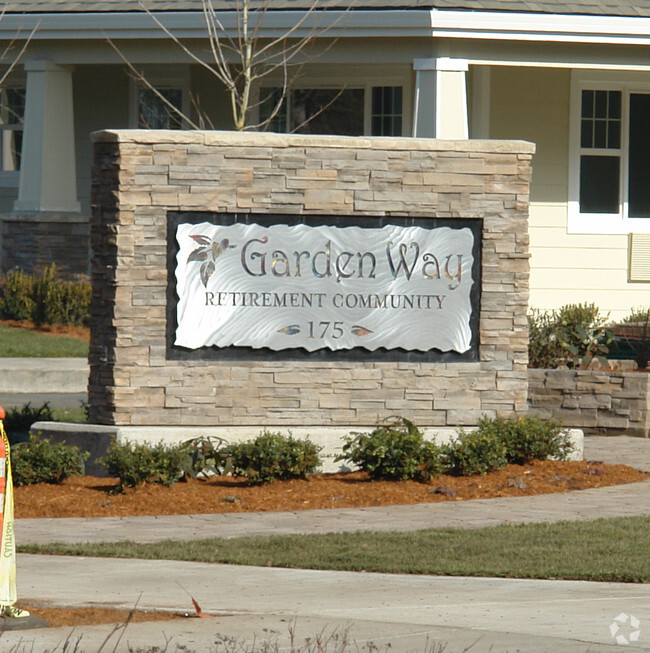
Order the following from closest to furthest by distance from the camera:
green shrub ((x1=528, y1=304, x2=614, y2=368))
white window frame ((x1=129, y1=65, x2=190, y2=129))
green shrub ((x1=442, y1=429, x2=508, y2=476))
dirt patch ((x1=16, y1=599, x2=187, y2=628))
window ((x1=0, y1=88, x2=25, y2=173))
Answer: dirt patch ((x1=16, y1=599, x2=187, y2=628)) → green shrub ((x1=442, y1=429, x2=508, y2=476)) → green shrub ((x1=528, y1=304, x2=614, y2=368)) → white window frame ((x1=129, y1=65, x2=190, y2=129)) → window ((x1=0, y1=88, x2=25, y2=173))

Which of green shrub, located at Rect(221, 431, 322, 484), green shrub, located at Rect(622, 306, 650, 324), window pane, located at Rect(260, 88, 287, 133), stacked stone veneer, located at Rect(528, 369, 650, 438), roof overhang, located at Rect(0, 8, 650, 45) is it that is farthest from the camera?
window pane, located at Rect(260, 88, 287, 133)

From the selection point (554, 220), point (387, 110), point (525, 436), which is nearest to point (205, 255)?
point (525, 436)

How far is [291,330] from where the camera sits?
11.1 m

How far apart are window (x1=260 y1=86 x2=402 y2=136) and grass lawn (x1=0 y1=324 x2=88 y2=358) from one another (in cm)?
484

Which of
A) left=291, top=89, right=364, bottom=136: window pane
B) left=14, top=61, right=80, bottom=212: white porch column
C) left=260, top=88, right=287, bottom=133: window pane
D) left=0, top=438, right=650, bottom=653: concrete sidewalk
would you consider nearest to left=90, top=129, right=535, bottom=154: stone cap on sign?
left=0, top=438, right=650, bottom=653: concrete sidewalk

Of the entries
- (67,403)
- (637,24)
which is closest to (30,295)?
(67,403)

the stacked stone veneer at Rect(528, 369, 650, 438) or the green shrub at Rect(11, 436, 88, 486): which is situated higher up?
the stacked stone veneer at Rect(528, 369, 650, 438)

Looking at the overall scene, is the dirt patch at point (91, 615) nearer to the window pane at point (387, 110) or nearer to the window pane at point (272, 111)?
the window pane at point (387, 110)

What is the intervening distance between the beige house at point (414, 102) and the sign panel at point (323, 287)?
6.74m

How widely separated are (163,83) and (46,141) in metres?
2.40

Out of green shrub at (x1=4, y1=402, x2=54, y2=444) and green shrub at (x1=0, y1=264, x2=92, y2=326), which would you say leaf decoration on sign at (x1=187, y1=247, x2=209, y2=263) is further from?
green shrub at (x1=0, y1=264, x2=92, y2=326)

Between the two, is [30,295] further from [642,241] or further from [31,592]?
[31,592]

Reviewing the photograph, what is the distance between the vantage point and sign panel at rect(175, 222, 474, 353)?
10.9 metres

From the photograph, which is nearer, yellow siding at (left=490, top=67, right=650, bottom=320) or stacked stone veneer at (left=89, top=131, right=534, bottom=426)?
stacked stone veneer at (left=89, top=131, right=534, bottom=426)
